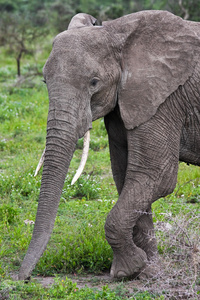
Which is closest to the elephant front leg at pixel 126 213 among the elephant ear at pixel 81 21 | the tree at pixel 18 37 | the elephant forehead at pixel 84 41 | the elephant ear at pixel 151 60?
the elephant ear at pixel 151 60

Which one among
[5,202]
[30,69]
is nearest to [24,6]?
[30,69]

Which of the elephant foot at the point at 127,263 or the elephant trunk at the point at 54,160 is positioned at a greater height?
the elephant trunk at the point at 54,160

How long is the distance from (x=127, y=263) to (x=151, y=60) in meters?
1.53

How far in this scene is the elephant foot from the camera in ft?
13.9

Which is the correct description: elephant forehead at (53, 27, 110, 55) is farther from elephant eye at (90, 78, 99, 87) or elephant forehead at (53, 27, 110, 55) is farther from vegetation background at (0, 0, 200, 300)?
vegetation background at (0, 0, 200, 300)

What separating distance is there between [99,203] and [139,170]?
211 centimetres

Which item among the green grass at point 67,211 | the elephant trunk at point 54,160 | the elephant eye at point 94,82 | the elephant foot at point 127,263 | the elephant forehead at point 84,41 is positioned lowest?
the green grass at point 67,211

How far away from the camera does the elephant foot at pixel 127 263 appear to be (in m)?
4.24

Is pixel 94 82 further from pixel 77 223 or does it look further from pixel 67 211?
pixel 67 211

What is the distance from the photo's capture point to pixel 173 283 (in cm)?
392

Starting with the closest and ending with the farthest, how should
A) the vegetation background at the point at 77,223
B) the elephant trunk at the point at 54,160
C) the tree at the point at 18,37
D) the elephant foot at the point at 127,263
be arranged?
the elephant trunk at the point at 54,160 < the vegetation background at the point at 77,223 < the elephant foot at the point at 127,263 < the tree at the point at 18,37

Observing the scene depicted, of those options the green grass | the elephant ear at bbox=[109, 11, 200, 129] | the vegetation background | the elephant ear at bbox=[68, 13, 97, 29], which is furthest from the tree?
the elephant ear at bbox=[109, 11, 200, 129]

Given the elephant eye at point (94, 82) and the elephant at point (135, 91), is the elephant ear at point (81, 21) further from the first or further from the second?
the elephant eye at point (94, 82)

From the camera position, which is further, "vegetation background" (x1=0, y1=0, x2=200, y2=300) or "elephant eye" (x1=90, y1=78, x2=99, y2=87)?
"elephant eye" (x1=90, y1=78, x2=99, y2=87)
